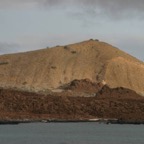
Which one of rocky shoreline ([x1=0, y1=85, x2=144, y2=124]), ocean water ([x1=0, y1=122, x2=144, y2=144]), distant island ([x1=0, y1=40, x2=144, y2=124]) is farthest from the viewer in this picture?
distant island ([x1=0, y1=40, x2=144, y2=124])

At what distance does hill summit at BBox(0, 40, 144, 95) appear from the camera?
161875 millimetres

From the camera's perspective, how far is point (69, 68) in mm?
168250

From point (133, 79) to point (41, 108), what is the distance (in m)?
59.6

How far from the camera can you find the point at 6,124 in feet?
325

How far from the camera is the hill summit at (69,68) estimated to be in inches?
6373

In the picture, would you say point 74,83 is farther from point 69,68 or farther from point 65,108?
point 65,108

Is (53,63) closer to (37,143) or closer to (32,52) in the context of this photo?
(32,52)

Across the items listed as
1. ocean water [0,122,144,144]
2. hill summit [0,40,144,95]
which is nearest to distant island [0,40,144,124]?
hill summit [0,40,144,95]

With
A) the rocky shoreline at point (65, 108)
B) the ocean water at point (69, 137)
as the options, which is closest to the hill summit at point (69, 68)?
the rocky shoreline at point (65, 108)

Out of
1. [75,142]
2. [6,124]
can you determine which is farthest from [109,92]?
[75,142]

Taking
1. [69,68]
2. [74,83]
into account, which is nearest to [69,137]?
[74,83]

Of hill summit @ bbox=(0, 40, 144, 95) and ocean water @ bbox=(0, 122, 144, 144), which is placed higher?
hill summit @ bbox=(0, 40, 144, 95)

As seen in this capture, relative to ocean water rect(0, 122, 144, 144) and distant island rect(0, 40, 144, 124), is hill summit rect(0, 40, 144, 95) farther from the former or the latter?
ocean water rect(0, 122, 144, 144)

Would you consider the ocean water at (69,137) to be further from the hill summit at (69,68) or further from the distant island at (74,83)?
the hill summit at (69,68)
